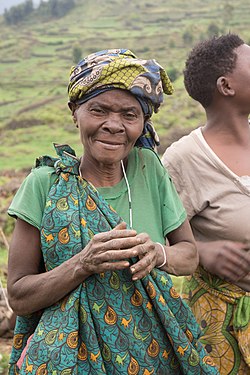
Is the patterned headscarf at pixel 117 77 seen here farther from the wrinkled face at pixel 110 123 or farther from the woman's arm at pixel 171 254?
the woman's arm at pixel 171 254

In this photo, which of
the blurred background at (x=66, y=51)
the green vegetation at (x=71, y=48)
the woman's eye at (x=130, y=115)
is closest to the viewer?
the woman's eye at (x=130, y=115)

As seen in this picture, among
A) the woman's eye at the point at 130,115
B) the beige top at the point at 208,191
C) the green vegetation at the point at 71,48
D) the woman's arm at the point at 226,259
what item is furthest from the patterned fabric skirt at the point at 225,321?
the green vegetation at the point at 71,48

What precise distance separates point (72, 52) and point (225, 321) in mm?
54890

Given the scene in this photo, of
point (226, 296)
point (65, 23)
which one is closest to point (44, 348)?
point (226, 296)

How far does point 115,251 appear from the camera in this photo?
5.60ft

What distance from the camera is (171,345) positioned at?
1.94 meters

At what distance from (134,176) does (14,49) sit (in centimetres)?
6178

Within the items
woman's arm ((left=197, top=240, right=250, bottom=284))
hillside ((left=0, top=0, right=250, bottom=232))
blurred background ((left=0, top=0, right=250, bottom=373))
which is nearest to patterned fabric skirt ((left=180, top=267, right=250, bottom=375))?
woman's arm ((left=197, top=240, right=250, bottom=284))

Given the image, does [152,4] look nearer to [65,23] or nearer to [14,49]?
[65,23]

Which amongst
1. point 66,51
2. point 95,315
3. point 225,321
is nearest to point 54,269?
point 95,315

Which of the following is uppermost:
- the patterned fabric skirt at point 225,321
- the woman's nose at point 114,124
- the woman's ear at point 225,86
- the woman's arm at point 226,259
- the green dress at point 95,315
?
the woman's nose at point 114,124

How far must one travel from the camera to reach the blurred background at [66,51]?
27.6 meters

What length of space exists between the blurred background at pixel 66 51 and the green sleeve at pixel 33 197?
291 cm

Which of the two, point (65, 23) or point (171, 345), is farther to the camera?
point (65, 23)
